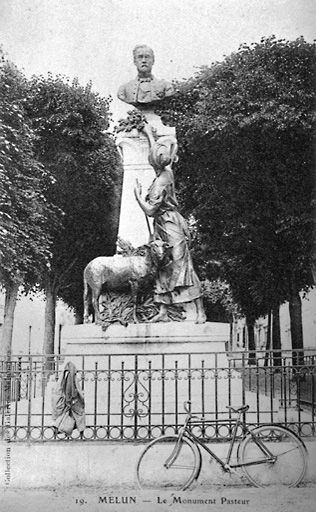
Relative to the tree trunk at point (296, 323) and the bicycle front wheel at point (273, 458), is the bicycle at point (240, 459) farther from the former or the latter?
the tree trunk at point (296, 323)

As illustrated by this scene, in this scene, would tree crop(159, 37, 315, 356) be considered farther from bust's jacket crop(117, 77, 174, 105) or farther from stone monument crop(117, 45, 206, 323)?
stone monument crop(117, 45, 206, 323)

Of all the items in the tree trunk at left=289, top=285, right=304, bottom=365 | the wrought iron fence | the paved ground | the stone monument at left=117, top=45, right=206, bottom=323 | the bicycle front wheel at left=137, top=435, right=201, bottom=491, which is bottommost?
the paved ground

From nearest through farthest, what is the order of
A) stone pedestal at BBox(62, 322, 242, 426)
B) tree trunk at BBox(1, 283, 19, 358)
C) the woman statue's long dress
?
stone pedestal at BBox(62, 322, 242, 426), the woman statue's long dress, tree trunk at BBox(1, 283, 19, 358)

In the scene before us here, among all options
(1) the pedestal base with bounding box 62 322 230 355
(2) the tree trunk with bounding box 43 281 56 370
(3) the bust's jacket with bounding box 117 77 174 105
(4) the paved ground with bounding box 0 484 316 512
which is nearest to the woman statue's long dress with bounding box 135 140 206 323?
(1) the pedestal base with bounding box 62 322 230 355

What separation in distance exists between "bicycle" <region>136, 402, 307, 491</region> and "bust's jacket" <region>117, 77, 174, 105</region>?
6.91m

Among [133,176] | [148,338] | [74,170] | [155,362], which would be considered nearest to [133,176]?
[133,176]

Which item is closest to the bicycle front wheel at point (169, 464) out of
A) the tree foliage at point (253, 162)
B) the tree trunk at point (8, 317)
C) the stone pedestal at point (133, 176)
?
the stone pedestal at point (133, 176)

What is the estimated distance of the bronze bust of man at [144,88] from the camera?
13.1 metres

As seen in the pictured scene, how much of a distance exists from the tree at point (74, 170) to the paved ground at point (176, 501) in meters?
14.1

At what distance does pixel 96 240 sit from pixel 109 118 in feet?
12.6

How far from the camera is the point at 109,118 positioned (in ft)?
75.5

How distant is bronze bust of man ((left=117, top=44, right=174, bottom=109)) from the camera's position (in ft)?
42.9

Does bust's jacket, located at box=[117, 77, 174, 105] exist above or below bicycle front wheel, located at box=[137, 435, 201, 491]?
above

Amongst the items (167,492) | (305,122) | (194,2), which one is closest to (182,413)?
(167,492)
